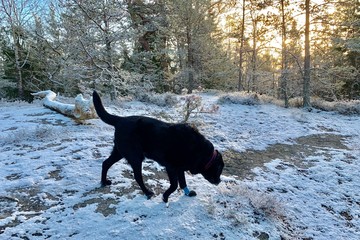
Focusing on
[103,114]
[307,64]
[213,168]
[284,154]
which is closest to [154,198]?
[213,168]

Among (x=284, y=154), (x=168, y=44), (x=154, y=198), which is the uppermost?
(x=168, y=44)

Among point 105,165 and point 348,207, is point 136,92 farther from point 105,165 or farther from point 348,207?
point 348,207

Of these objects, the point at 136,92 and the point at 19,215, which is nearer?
the point at 19,215

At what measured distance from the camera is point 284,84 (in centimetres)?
1088

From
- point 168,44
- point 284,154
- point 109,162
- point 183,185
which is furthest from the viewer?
point 168,44

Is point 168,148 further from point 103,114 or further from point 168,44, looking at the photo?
point 168,44

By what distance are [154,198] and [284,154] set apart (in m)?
3.70

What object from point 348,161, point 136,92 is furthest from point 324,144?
point 136,92

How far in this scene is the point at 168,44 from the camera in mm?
17891

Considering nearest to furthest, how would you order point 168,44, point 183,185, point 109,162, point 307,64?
point 183,185, point 109,162, point 307,64, point 168,44

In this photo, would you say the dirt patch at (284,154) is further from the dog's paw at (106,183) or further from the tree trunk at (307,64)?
the tree trunk at (307,64)

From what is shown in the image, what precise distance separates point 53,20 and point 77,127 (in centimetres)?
1128

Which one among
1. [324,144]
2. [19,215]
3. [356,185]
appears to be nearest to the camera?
[19,215]

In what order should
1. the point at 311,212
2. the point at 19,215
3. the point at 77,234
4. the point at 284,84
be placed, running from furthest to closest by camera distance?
the point at 284,84 < the point at 311,212 < the point at 19,215 < the point at 77,234
